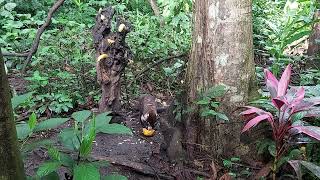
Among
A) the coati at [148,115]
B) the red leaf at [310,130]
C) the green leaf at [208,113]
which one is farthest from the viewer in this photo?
the coati at [148,115]

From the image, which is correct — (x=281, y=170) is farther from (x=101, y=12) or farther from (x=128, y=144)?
(x=101, y=12)

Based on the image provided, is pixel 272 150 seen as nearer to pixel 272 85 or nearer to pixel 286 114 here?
pixel 286 114

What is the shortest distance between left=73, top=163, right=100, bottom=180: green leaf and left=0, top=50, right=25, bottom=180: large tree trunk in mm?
287

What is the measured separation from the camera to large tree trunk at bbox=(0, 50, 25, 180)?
3.98ft

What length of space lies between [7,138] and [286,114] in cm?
176

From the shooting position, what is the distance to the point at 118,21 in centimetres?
360

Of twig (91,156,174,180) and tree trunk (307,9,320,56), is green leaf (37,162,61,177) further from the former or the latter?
tree trunk (307,9,320,56)

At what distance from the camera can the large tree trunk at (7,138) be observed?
3.98 feet

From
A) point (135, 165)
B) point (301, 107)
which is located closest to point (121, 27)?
point (135, 165)

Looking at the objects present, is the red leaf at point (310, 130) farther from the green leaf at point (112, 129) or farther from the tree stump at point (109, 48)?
the tree stump at point (109, 48)

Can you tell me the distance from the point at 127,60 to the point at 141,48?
1.91 metres

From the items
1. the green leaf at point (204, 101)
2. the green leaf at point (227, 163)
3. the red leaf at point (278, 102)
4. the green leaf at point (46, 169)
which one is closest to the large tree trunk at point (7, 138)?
the green leaf at point (46, 169)

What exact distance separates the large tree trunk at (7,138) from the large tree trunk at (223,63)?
1.96 m

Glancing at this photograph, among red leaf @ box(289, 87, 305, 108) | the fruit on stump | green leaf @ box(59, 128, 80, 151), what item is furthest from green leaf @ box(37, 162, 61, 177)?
the fruit on stump
